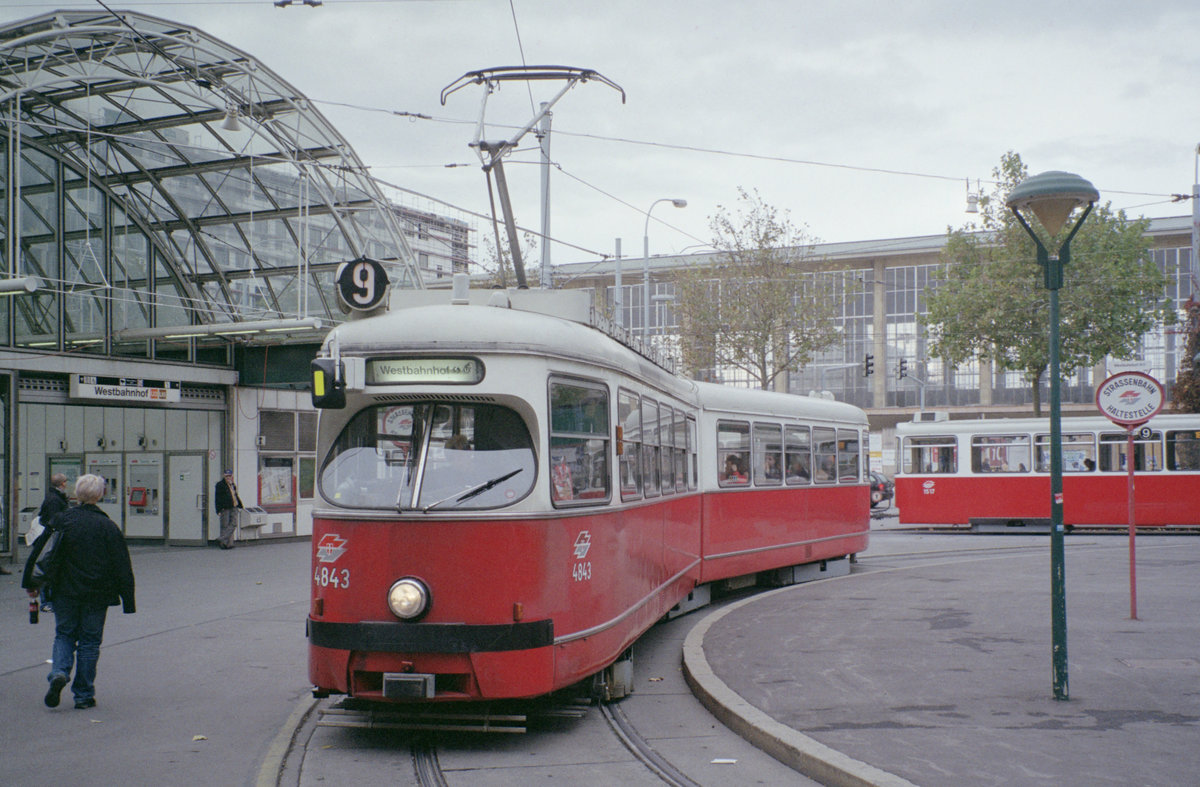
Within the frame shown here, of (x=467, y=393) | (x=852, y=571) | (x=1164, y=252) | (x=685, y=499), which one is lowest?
(x=852, y=571)

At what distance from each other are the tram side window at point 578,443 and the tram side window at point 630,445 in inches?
16.3

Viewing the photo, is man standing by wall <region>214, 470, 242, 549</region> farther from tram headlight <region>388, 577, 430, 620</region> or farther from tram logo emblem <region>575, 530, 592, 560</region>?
tram headlight <region>388, 577, 430, 620</region>

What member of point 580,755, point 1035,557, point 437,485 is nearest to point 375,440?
point 437,485

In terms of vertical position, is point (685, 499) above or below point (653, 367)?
below

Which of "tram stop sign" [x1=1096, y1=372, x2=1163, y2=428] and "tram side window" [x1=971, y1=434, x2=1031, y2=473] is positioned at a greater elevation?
"tram stop sign" [x1=1096, y1=372, x2=1163, y2=428]

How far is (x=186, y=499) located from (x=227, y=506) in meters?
1.69

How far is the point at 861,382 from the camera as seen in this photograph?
66125 mm

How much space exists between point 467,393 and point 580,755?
2.33m

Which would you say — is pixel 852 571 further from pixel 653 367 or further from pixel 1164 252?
pixel 1164 252

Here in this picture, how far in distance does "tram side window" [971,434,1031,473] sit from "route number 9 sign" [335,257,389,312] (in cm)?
2447

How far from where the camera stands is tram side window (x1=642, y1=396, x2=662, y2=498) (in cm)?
978

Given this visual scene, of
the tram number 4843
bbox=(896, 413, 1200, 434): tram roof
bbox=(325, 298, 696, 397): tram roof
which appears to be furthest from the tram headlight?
bbox=(896, 413, 1200, 434): tram roof

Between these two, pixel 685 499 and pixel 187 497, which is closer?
pixel 685 499

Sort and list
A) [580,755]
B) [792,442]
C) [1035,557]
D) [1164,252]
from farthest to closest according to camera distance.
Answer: [1164,252] → [1035,557] → [792,442] → [580,755]
